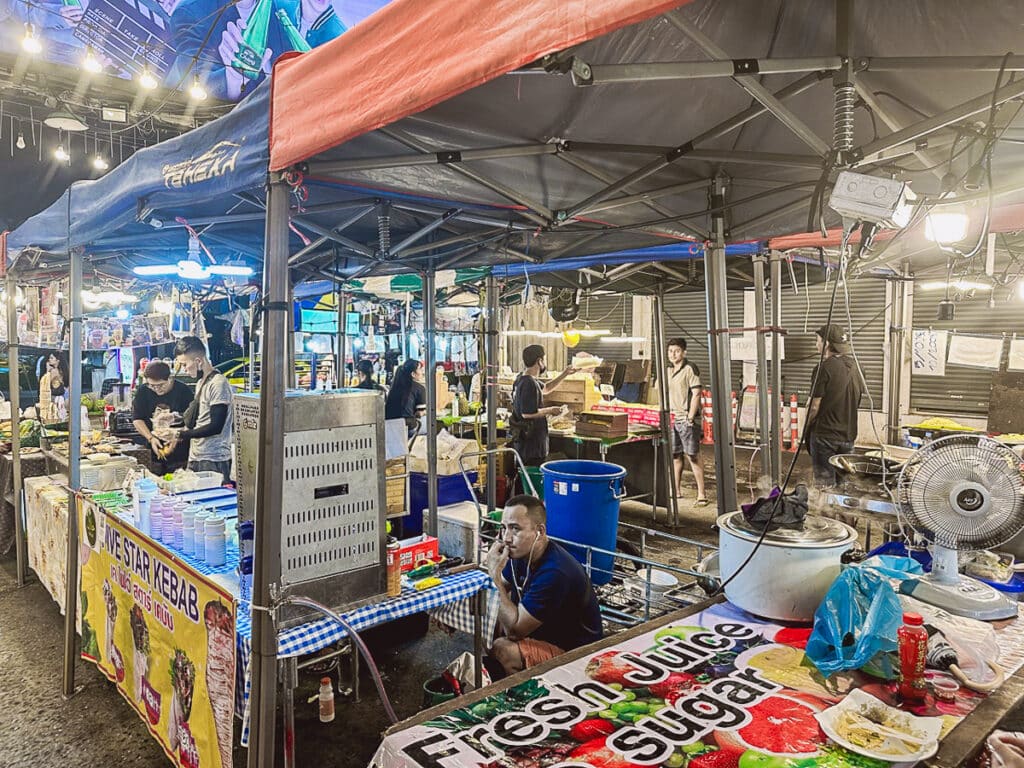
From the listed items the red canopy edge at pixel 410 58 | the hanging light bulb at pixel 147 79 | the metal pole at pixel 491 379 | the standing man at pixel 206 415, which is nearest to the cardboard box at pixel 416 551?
the red canopy edge at pixel 410 58

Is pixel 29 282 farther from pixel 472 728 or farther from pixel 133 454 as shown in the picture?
pixel 472 728

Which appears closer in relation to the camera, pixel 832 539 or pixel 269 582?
pixel 269 582

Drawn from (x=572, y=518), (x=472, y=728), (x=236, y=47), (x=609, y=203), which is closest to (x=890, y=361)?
(x=572, y=518)

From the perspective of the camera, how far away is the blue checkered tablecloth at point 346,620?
2250 millimetres

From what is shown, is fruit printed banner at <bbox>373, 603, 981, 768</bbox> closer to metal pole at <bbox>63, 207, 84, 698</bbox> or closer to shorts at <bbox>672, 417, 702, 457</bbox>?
metal pole at <bbox>63, 207, 84, 698</bbox>

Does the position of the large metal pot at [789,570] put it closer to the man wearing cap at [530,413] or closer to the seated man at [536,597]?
the seated man at [536,597]

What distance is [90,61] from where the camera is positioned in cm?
1027

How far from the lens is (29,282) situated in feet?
20.5

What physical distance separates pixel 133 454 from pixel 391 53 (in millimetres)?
6025

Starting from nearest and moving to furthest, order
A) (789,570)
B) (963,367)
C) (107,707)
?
(789,570), (107,707), (963,367)

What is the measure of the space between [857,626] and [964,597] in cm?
62

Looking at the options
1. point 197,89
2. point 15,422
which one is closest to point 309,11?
point 197,89

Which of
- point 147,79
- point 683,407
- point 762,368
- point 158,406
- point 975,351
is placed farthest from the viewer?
point 147,79

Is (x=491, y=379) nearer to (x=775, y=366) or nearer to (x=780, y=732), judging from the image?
(x=775, y=366)
